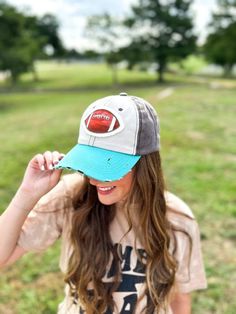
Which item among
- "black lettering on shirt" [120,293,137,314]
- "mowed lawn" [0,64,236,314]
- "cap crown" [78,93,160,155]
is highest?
"cap crown" [78,93,160,155]

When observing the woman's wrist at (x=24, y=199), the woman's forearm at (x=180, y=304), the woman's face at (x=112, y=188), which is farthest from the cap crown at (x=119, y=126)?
the woman's forearm at (x=180, y=304)

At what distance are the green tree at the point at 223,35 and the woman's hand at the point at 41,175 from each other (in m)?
29.2

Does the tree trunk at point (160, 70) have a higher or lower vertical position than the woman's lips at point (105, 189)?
lower

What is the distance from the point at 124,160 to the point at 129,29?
2782 cm

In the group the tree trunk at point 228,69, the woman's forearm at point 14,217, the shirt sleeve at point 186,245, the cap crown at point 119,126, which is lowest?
the tree trunk at point 228,69

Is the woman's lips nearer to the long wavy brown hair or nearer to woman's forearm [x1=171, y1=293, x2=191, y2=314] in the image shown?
the long wavy brown hair

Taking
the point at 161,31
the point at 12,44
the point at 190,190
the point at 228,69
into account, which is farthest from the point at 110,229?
the point at 228,69

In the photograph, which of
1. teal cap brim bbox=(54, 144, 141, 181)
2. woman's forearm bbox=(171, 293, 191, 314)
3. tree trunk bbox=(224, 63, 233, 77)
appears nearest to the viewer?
teal cap brim bbox=(54, 144, 141, 181)

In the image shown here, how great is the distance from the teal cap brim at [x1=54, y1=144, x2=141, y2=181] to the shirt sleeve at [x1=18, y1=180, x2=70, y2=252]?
212 millimetres

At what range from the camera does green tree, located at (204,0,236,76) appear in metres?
28.8

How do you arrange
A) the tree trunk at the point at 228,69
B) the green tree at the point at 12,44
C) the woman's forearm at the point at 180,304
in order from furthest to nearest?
the tree trunk at the point at 228,69, the green tree at the point at 12,44, the woman's forearm at the point at 180,304

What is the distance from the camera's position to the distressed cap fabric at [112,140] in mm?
1162

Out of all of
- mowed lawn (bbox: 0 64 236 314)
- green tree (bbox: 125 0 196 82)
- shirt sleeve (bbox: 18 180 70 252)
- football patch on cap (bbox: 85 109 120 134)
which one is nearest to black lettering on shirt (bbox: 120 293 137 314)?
shirt sleeve (bbox: 18 180 70 252)

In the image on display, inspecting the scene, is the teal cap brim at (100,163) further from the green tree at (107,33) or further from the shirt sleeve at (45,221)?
the green tree at (107,33)
